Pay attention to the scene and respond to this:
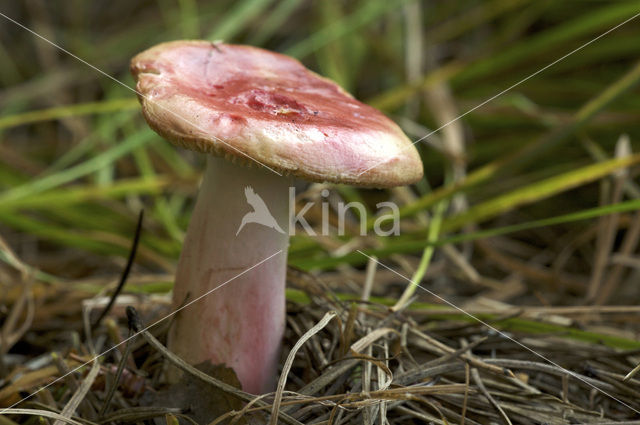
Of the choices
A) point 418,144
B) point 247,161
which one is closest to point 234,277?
point 247,161

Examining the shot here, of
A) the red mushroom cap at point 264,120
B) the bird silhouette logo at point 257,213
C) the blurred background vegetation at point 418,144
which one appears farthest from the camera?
the blurred background vegetation at point 418,144

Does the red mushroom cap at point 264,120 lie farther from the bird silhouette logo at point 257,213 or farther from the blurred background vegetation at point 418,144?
the blurred background vegetation at point 418,144

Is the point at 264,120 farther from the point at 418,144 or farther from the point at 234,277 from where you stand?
the point at 418,144

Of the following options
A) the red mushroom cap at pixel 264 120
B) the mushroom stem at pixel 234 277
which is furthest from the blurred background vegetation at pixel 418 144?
the red mushroom cap at pixel 264 120

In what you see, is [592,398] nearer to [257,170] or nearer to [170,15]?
[257,170]

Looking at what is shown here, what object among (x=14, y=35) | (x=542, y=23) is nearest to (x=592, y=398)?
(x=542, y=23)

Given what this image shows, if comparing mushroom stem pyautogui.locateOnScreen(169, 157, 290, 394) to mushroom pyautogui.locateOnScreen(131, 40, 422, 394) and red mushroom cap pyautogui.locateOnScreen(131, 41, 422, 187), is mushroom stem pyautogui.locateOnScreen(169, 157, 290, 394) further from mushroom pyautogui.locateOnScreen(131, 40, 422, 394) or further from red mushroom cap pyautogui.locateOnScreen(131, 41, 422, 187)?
red mushroom cap pyautogui.locateOnScreen(131, 41, 422, 187)

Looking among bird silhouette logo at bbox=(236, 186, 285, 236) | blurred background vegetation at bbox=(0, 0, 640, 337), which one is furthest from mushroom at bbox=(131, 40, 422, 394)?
blurred background vegetation at bbox=(0, 0, 640, 337)
